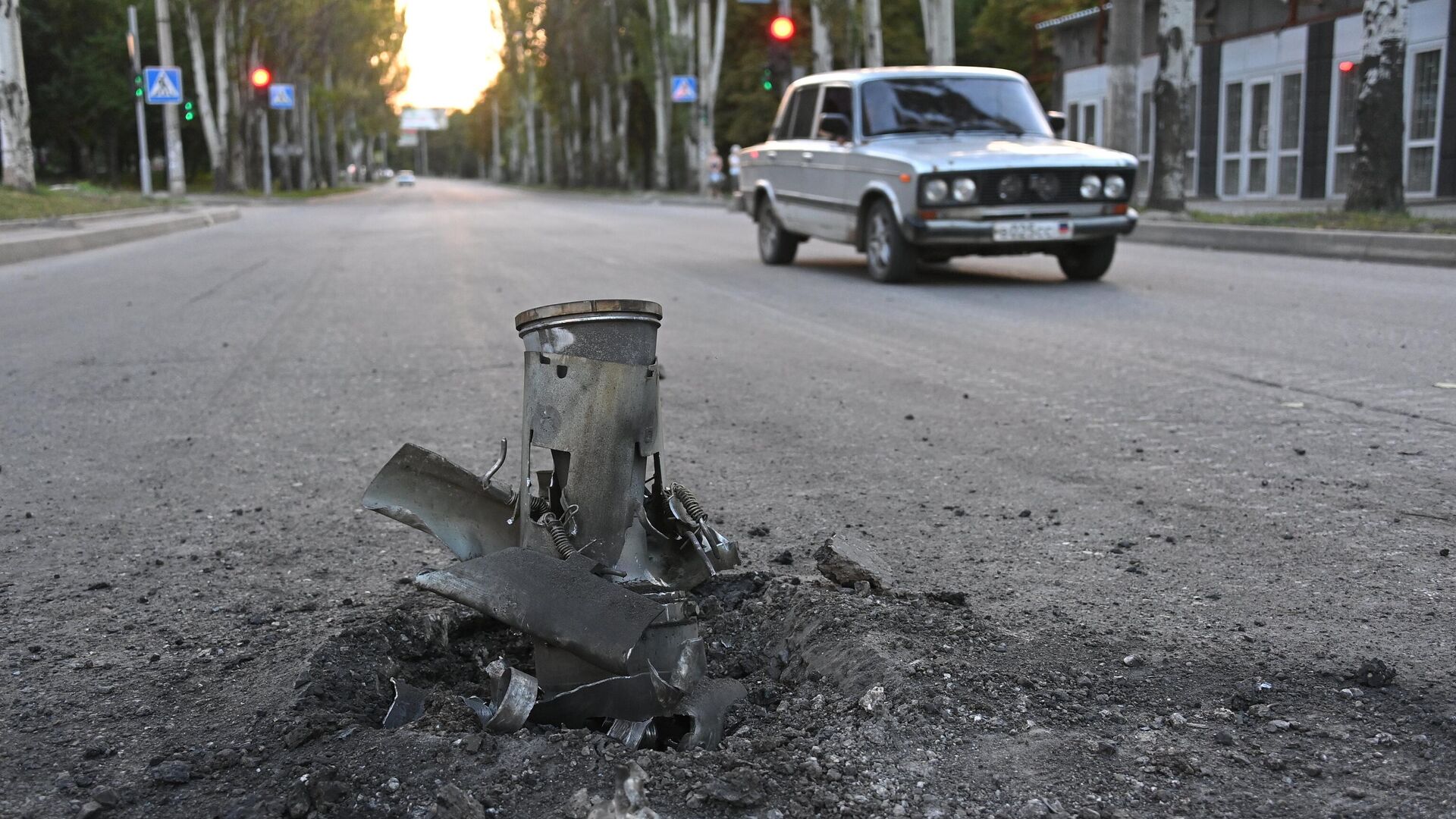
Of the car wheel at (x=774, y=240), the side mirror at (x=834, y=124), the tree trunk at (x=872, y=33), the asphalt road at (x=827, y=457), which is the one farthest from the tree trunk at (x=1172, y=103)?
the tree trunk at (x=872, y=33)

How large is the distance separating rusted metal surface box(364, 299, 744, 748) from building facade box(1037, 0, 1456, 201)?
2399 cm

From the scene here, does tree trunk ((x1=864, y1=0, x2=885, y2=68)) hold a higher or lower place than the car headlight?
higher

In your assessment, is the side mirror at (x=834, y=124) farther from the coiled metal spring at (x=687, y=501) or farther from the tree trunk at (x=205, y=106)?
the tree trunk at (x=205, y=106)

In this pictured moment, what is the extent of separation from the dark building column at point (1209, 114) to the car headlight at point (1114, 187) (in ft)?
69.3

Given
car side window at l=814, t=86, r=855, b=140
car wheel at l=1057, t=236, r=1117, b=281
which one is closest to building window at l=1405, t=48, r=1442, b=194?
car wheel at l=1057, t=236, r=1117, b=281

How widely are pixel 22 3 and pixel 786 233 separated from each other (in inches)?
2022

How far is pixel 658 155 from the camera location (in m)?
54.5

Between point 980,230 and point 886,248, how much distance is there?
1.00 meters

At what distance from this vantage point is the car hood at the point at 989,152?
11031 mm

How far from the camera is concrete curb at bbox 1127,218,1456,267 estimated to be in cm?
1283

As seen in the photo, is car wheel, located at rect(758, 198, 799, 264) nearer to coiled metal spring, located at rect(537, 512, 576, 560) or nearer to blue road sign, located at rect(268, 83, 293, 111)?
coiled metal spring, located at rect(537, 512, 576, 560)

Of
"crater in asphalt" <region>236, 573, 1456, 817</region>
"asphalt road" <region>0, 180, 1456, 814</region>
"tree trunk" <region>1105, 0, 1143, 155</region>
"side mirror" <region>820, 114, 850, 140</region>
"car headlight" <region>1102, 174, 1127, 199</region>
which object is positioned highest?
"tree trunk" <region>1105, 0, 1143, 155</region>

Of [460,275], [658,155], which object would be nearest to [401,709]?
[460,275]

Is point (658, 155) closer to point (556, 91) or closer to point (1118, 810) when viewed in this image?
point (556, 91)
